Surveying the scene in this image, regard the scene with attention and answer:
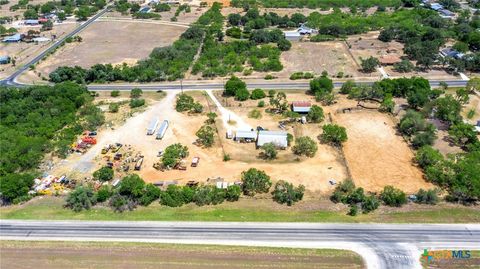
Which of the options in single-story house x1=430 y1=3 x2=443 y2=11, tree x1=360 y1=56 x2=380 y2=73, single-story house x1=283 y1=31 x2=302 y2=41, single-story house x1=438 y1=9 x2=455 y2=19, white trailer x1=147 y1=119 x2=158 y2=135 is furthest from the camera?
single-story house x1=430 y1=3 x2=443 y2=11

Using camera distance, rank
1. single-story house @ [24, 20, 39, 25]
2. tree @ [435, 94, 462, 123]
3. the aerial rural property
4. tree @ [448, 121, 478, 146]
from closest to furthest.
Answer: the aerial rural property, tree @ [448, 121, 478, 146], tree @ [435, 94, 462, 123], single-story house @ [24, 20, 39, 25]

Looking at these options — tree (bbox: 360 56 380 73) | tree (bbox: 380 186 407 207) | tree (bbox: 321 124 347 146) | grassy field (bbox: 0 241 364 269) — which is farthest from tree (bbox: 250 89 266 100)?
grassy field (bbox: 0 241 364 269)

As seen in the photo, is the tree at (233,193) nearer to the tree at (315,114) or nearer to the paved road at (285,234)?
the paved road at (285,234)

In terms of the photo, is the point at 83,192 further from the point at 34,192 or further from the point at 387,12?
the point at 387,12

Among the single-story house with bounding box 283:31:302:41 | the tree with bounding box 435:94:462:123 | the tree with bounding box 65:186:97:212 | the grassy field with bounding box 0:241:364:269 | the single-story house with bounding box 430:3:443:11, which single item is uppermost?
the single-story house with bounding box 430:3:443:11

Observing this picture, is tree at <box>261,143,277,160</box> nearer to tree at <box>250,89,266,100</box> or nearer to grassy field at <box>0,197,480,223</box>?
grassy field at <box>0,197,480,223</box>

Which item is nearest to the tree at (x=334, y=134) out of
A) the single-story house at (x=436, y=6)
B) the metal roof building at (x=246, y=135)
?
the metal roof building at (x=246, y=135)

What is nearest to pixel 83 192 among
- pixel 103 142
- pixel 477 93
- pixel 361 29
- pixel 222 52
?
pixel 103 142

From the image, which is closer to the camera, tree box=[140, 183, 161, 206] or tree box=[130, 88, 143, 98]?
tree box=[140, 183, 161, 206]
